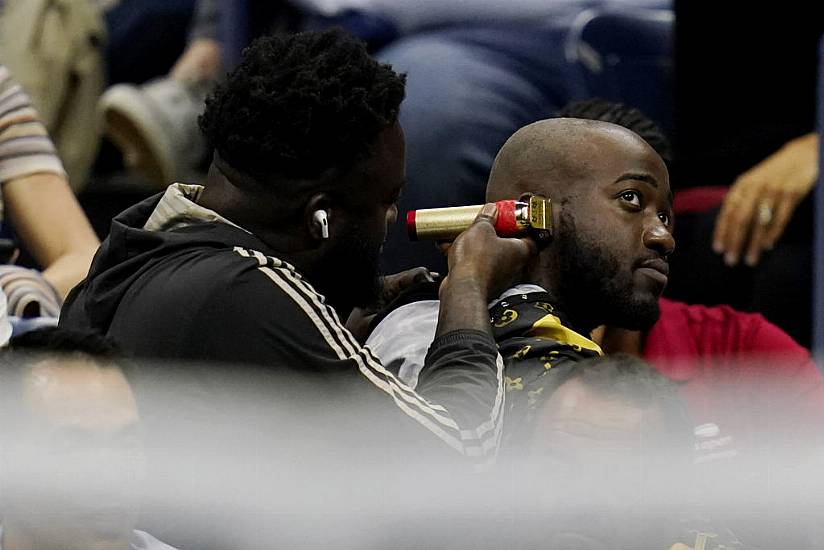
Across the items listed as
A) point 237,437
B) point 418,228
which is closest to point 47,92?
point 418,228

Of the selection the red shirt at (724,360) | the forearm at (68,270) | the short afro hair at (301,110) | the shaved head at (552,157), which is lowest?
the red shirt at (724,360)

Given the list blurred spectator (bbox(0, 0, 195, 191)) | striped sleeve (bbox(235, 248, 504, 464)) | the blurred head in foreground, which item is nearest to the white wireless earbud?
striped sleeve (bbox(235, 248, 504, 464))

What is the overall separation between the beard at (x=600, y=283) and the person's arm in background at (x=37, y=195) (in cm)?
111

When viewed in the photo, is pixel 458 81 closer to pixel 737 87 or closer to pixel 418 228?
pixel 737 87

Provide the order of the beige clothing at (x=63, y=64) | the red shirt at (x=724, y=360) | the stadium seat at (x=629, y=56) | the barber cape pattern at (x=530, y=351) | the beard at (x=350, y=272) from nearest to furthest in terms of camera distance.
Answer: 1. the barber cape pattern at (x=530, y=351)
2. the beard at (x=350, y=272)
3. the red shirt at (x=724, y=360)
4. the stadium seat at (x=629, y=56)
5. the beige clothing at (x=63, y=64)

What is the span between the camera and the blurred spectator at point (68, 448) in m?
1.72

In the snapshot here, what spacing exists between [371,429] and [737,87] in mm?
2267

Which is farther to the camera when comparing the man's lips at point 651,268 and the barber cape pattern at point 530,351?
the man's lips at point 651,268

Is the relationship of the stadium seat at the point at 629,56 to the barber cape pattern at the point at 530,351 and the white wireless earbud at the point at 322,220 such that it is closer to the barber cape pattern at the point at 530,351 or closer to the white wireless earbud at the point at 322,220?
the barber cape pattern at the point at 530,351

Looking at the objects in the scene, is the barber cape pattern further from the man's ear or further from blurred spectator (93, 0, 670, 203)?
blurred spectator (93, 0, 670, 203)

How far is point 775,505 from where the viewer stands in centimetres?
178

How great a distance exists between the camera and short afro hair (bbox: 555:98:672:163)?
323cm

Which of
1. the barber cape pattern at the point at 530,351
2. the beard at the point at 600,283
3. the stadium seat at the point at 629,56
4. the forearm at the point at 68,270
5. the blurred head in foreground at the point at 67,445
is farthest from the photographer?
the stadium seat at the point at 629,56

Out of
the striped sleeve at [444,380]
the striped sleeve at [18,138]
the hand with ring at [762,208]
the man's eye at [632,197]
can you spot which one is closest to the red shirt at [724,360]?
the man's eye at [632,197]
